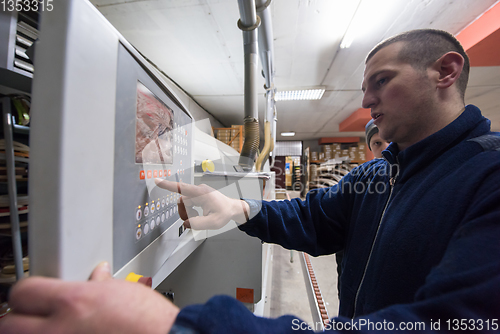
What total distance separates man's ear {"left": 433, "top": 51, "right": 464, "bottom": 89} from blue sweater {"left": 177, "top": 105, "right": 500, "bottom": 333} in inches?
3.6

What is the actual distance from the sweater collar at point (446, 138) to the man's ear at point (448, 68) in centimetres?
9

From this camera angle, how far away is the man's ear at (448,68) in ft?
1.61

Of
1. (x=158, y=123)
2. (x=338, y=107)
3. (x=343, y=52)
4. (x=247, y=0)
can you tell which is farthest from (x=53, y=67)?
(x=338, y=107)

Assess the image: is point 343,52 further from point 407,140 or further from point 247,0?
point 407,140

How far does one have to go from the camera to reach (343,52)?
1851mm

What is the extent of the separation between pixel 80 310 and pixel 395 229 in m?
0.58

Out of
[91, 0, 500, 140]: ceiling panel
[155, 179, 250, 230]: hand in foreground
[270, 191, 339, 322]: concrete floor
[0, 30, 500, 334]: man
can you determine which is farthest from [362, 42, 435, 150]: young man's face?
[270, 191, 339, 322]: concrete floor

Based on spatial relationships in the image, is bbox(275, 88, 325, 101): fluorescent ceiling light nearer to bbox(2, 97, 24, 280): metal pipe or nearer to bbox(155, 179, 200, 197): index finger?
bbox(155, 179, 200, 197): index finger

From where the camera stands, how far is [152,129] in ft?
1.20

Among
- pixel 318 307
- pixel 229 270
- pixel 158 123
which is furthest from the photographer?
pixel 318 307

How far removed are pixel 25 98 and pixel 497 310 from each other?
3.30 ft

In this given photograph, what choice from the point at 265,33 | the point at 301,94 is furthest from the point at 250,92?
the point at 301,94

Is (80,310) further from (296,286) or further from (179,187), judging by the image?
(296,286)

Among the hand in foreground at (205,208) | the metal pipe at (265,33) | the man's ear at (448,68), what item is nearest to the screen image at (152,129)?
the hand in foreground at (205,208)
